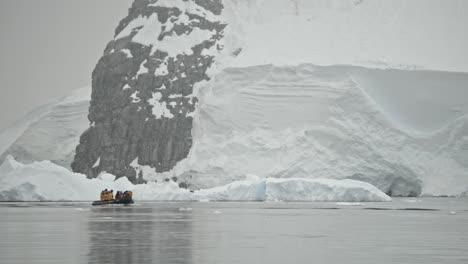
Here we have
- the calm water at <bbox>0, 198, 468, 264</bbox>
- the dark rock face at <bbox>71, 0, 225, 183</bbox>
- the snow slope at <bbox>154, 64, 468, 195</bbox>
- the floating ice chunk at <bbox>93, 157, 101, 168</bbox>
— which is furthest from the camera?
Result: the floating ice chunk at <bbox>93, 157, 101, 168</bbox>

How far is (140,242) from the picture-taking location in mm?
18969

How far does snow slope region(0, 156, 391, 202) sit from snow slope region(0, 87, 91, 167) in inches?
1178

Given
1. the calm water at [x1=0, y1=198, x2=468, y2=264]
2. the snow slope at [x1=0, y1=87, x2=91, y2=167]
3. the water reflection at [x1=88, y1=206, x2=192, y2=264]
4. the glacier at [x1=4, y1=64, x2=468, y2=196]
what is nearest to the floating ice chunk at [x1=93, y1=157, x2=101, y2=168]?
the glacier at [x1=4, y1=64, x2=468, y2=196]

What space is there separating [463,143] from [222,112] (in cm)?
1687

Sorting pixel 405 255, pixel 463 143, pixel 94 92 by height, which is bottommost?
pixel 405 255

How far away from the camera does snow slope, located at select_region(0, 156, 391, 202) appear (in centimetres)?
5059

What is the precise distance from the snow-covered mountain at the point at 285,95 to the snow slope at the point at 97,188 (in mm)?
8212

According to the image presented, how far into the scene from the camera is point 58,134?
85.4m

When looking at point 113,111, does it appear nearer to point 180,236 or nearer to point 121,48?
point 121,48

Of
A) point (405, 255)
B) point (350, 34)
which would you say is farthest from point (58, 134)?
point (405, 255)

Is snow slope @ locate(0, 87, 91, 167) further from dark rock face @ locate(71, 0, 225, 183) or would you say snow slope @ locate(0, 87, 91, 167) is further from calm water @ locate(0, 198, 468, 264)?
calm water @ locate(0, 198, 468, 264)

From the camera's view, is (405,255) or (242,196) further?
(242,196)

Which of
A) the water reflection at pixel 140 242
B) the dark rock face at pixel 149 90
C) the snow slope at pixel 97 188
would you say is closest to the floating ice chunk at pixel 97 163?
the dark rock face at pixel 149 90

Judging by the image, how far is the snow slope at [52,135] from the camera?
83.1m
